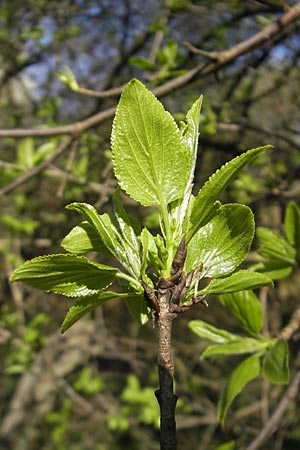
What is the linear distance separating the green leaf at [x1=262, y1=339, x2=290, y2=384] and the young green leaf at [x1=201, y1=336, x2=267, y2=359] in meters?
0.06

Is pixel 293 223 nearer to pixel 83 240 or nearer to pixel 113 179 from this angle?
pixel 83 240

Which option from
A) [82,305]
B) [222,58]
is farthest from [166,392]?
[222,58]

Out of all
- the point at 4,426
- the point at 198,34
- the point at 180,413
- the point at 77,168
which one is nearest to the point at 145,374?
the point at 180,413

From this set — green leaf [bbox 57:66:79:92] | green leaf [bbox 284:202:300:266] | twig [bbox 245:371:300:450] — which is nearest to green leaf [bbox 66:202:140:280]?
green leaf [bbox 284:202:300:266]

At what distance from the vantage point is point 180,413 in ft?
11.3

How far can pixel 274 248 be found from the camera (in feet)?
3.53

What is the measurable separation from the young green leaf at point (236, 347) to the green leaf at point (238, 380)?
0.08 feet

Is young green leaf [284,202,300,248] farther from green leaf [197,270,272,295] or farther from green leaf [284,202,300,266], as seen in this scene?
green leaf [197,270,272,295]

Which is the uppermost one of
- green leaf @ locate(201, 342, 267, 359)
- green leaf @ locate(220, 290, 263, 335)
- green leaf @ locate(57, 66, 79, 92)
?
green leaf @ locate(57, 66, 79, 92)

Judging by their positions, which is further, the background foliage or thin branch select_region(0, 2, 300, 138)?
the background foliage

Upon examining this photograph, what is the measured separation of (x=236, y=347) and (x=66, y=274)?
50cm

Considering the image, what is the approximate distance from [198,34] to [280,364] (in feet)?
11.8

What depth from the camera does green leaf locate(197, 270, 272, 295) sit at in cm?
67

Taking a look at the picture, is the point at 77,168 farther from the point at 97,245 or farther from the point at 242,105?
the point at 97,245
